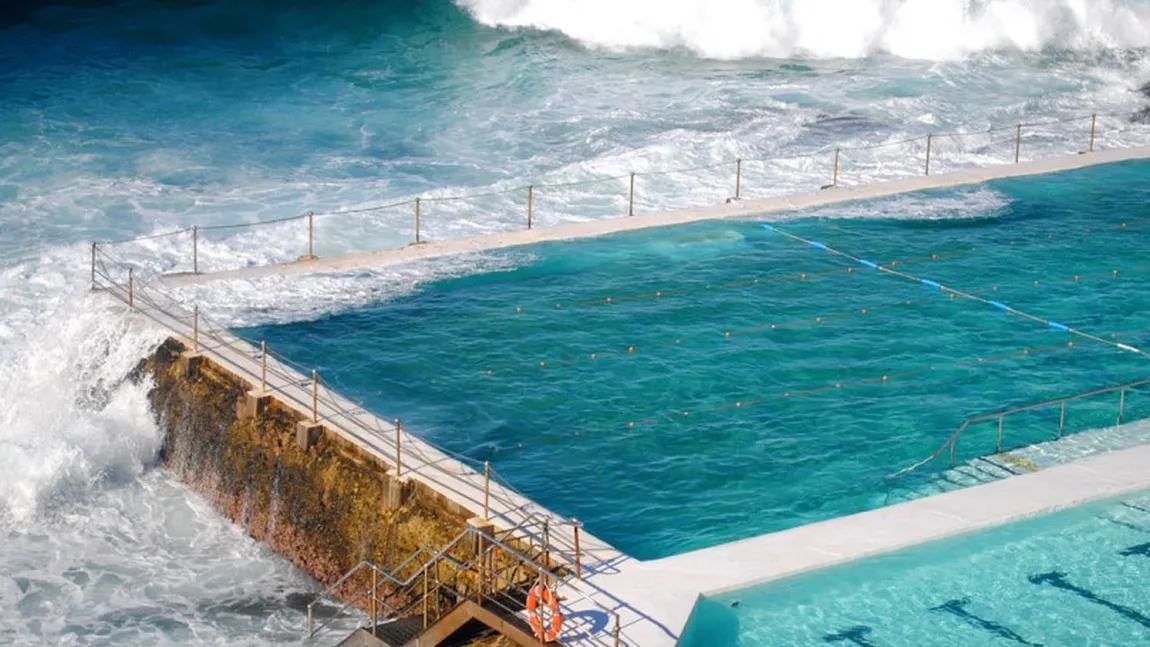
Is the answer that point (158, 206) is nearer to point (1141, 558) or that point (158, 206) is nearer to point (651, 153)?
point (651, 153)

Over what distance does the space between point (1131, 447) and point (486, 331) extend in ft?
27.9

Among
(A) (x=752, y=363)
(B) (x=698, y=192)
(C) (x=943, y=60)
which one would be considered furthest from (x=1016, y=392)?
(C) (x=943, y=60)

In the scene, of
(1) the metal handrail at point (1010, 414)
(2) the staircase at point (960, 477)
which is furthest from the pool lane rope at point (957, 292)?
(2) the staircase at point (960, 477)

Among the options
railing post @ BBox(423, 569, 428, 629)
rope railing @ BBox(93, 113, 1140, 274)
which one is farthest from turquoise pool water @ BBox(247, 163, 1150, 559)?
rope railing @ BBox(93, 113, 1140, 274)

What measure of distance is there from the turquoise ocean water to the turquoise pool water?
0.08m

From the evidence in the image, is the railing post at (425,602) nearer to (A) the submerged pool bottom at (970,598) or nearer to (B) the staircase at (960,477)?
(A) the submerged pool bottom at (970,598)

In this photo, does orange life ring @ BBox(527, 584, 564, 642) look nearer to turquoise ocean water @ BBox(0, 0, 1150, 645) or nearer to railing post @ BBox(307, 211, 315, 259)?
turquoise ocean water @ BBox(0, 0, 1150, 645)

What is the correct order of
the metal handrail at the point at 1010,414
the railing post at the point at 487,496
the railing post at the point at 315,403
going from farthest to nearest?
the metal handrail at the point at 1010,414, the railing post at the point at 315,403, the railing post at the point at 487,496

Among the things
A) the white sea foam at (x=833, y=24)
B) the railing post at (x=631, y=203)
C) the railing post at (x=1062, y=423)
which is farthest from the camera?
the white sea foam at (x=833, y=24)

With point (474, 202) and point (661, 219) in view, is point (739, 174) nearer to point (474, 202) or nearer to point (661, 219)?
point (661, 219)

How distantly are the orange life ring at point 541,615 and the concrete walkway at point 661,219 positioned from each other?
36.6 feet

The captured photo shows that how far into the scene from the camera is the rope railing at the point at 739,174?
91.0 ft

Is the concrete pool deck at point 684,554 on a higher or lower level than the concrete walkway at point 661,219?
lower

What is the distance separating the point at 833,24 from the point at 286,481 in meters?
30.4
